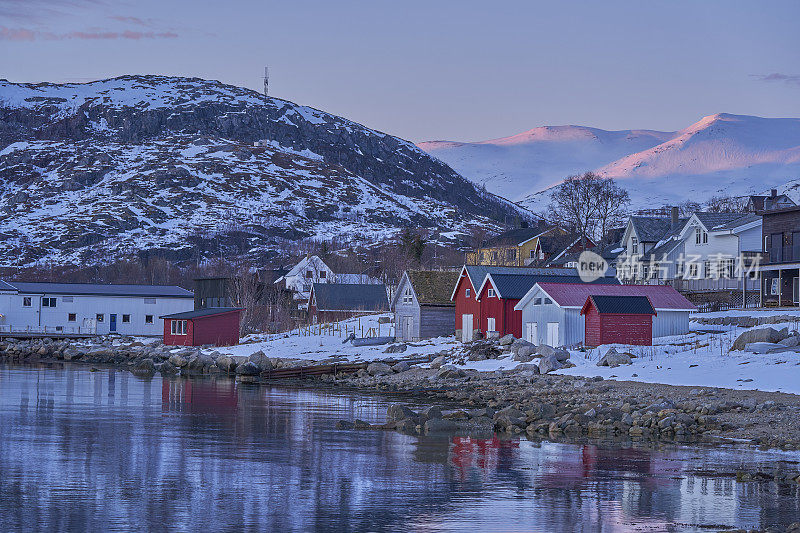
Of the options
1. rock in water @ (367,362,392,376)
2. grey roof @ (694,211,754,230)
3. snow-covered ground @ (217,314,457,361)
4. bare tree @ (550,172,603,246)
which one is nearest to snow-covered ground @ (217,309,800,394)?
snow-covered ground @ (217,314,457,361)

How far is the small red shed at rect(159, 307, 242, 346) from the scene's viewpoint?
85.0 metres

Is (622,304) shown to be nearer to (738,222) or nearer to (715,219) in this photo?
(738,222)

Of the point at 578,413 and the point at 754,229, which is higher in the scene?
the point at 754,229

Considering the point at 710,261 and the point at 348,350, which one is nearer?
the point at 348,350

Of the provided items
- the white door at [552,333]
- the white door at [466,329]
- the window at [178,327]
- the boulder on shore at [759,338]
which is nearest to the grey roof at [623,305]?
the white door at [552,333]

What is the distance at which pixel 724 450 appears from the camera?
1099 inches

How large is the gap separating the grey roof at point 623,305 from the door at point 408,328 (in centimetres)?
2188

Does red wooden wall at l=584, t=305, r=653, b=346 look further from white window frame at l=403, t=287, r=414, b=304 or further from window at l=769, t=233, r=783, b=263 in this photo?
white window frame at l=403, t=287, r=414, b=304

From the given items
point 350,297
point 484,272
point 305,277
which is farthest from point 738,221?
point 305,277

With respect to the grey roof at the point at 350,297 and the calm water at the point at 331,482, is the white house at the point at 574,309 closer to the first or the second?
the calm water at the point at 331,482

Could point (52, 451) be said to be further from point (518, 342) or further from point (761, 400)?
point (518, 342)

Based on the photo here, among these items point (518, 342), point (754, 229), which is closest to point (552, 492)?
point (518, 342)

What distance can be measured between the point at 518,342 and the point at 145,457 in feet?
104

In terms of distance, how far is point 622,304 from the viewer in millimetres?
52438
